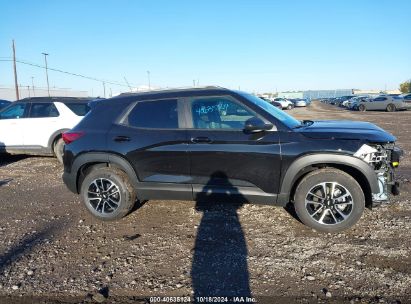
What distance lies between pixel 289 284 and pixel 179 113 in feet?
8.14

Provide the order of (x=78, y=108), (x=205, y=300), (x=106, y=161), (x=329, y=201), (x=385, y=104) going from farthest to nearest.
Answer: (x=385, y=104) < (x=78, y=108) < (x=106, y=161) < (x=329, y=201) < (x=205, y=300)

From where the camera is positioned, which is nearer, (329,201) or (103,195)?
(329,201)

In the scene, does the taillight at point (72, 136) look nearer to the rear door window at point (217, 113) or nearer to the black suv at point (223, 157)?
the black suv at point (223, 157)

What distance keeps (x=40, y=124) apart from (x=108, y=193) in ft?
16.2

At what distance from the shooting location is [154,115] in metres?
4.55

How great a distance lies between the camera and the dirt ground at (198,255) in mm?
3049

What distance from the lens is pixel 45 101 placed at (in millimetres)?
8719

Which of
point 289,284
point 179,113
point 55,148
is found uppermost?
point 179,113

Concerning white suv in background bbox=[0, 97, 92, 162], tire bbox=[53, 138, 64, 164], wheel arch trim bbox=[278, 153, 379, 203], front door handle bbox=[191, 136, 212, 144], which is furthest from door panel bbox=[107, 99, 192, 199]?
tire bbox=[53, 138, 64, 164]

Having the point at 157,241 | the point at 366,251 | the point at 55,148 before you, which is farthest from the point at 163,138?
the point at 55,148

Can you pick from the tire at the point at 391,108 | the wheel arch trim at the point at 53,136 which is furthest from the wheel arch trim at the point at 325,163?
the tire at the point at 391,108

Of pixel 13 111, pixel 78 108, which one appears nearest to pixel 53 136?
pixel 78 108

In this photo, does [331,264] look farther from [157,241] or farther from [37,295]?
[37,295]

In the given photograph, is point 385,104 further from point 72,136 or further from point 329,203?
point 72,136
